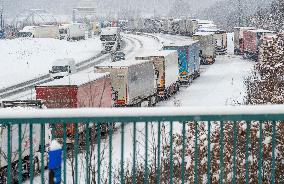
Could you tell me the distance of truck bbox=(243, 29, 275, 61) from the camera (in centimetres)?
7212

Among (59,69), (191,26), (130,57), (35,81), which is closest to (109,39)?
(130,57)

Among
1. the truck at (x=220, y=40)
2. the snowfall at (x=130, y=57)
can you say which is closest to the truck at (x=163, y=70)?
the snowfall at (x=130, y=57)

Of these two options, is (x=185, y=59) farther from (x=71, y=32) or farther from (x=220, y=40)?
(x=71, y=32)

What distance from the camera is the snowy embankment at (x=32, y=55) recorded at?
216ft

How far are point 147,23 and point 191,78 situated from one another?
353 feet

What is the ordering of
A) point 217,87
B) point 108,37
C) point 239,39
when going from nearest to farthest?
1. point 217,87
2. point 239,39
3. point 108,37

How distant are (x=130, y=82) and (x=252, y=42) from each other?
132 feet

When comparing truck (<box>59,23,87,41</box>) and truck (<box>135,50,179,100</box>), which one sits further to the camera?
truck (<box>59,23,87,41</box>)

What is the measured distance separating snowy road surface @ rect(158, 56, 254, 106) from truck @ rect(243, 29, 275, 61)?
109cm

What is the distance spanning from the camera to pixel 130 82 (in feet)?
126

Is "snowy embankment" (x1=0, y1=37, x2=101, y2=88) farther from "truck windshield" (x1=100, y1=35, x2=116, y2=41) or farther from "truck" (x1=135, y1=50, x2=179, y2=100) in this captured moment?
"truck" (x1=135, y1=50, x2=179, y2=100)

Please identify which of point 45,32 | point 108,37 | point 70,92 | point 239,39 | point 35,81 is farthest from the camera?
point 45,32

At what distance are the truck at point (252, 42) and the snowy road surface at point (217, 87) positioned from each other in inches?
42.9

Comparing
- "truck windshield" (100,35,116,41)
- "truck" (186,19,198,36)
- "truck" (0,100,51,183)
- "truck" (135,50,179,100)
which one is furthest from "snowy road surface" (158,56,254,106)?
"truck" (186,19,198,36)
